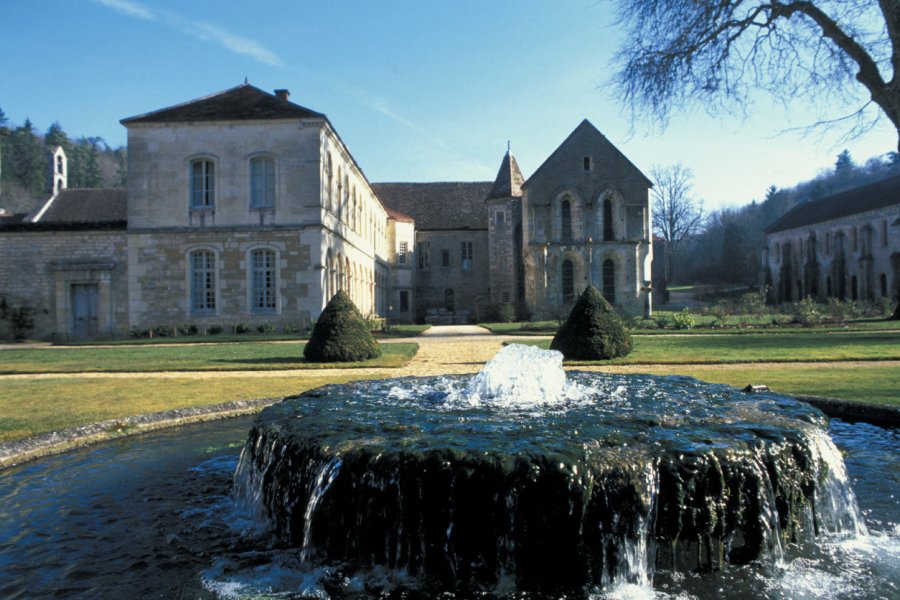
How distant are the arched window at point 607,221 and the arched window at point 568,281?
2.62 m

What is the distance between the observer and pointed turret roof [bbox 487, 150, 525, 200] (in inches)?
1635

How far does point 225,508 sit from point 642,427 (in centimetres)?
329

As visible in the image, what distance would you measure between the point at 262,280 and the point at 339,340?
12.1 meters

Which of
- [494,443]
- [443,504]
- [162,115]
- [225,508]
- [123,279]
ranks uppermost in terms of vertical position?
[162,115]

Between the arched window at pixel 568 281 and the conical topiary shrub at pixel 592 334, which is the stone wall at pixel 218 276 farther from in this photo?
the arched window at pixel 568 281

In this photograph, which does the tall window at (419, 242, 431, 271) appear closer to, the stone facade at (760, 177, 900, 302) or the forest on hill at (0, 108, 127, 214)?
the stone facade at (760, 177, 900, 302)

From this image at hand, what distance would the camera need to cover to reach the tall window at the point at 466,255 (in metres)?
45.3

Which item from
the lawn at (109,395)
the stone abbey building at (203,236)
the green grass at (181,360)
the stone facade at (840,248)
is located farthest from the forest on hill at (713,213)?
the lawn at (109,395)

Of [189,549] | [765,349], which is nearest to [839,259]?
[765,349]

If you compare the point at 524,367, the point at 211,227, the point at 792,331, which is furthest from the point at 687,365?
the point at 211,227

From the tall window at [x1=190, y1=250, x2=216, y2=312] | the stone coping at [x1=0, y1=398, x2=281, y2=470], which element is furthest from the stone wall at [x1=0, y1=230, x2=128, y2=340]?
the stone coping at [x1=0, y1=398, x2=281, y2=470]

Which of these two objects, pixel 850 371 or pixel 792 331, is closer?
pixel 850 371

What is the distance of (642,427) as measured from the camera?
4.54 meters

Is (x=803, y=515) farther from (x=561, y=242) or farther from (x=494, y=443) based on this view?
(x=561, y=242)
